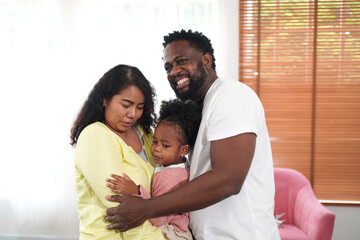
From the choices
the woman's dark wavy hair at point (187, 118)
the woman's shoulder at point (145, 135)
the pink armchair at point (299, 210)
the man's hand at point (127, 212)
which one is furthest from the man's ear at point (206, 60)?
the pink armchair at point (299, 210)

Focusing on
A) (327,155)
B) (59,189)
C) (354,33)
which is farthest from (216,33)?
(59,189)

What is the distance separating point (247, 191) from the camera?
1.36m

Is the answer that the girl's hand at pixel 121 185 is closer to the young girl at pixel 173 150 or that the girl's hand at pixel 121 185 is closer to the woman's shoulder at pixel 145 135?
the young girl at pixel 173 150

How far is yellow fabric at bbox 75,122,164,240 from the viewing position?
1314 millimetres

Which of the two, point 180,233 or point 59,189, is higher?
point 180,233

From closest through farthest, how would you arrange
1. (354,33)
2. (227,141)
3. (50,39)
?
(227,141) → (354,33) → (50,39)

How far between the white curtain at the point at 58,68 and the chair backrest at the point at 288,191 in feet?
3.53

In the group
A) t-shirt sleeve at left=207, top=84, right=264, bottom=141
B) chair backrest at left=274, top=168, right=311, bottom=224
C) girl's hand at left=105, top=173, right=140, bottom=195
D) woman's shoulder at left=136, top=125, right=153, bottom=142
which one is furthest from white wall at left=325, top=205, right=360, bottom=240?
girl's hand at left=105, top=173, right=140, bottom=195

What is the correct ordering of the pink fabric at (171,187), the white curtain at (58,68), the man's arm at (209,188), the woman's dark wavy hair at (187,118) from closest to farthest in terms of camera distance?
Answer: the man's arm at (209,188) → the pink fabric at (171,187) → the woman's dark wavy hair at (187,118) → the white curtain at (58,68)

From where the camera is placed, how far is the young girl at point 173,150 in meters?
1.45

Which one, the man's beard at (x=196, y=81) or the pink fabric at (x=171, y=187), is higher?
the man's beard at (x=196, y=81)

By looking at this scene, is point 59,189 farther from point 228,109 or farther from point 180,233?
point 228,109

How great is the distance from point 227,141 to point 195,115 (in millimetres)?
332

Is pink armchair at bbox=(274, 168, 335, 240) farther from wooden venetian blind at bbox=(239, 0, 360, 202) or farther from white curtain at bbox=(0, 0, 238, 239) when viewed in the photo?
white curtain at bbox=(0, 0, 238, 239)
